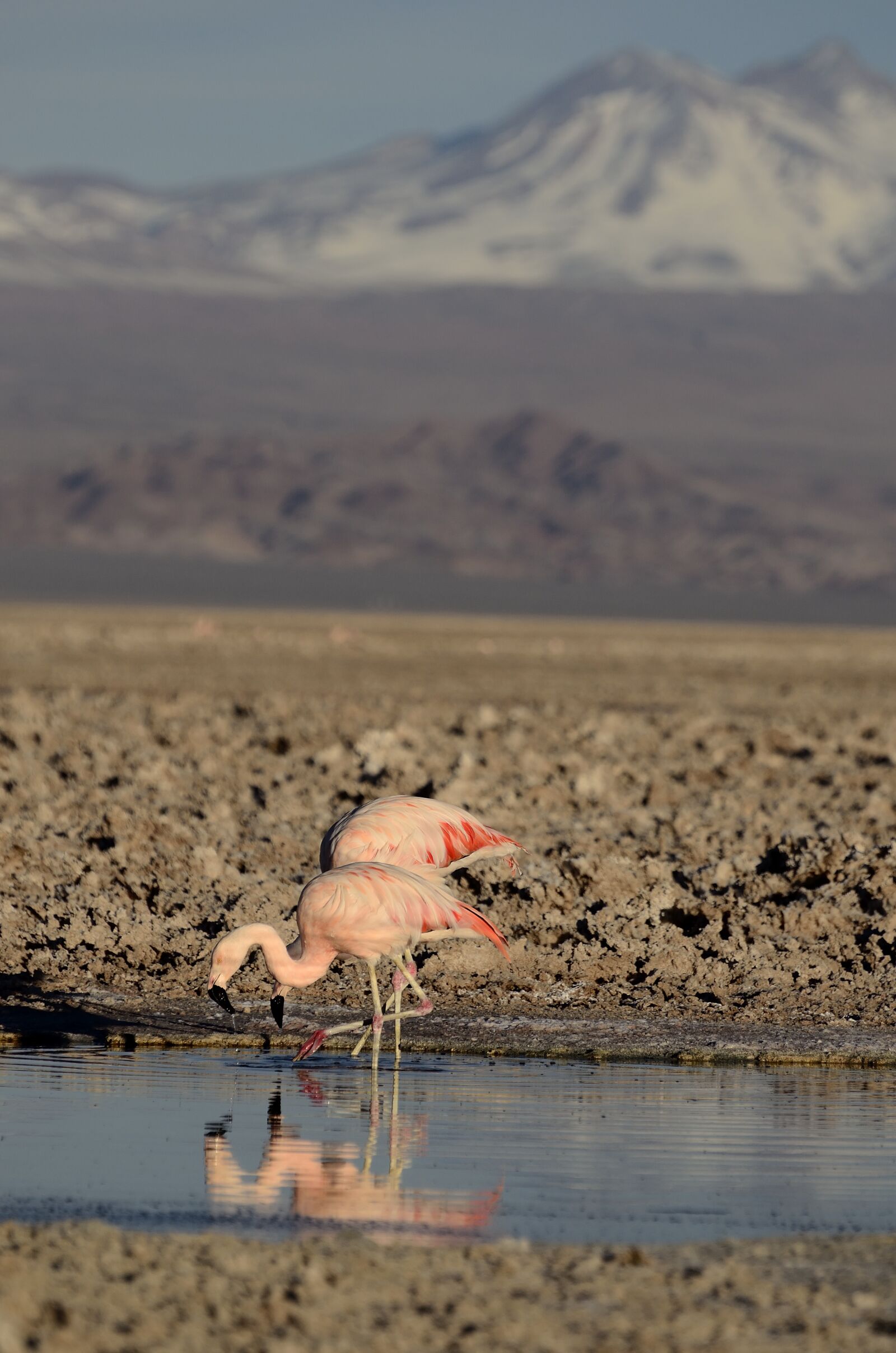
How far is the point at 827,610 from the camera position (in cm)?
10900

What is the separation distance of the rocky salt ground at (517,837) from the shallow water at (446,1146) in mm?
1420

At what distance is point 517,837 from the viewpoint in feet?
45.5

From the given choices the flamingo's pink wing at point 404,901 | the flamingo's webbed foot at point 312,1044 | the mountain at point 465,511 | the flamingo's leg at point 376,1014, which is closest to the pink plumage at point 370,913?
the flamingo's pink wing at point 404,901

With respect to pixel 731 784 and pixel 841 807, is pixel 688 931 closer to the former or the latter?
pixel 841 807

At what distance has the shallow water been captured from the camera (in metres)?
6.63

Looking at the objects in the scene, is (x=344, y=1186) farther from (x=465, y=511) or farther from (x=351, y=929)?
(x=465, y=511)

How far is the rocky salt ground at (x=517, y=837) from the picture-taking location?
10.9m

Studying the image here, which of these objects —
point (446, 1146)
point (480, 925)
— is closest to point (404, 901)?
point (480, 925)

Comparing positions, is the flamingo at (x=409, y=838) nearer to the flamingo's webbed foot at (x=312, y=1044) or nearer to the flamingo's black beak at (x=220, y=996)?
the flamingo's webbed foot at (x=312, y=1044)

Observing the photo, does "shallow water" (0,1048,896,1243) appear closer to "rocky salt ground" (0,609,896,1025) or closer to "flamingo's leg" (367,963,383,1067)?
"flamingo's leg" (367,963,383,1067)

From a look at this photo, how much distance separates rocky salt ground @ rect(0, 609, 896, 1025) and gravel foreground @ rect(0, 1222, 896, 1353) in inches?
170

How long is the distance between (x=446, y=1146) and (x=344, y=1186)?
25.6 inches

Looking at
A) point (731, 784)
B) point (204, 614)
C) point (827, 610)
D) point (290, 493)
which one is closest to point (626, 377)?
point (290, 493)

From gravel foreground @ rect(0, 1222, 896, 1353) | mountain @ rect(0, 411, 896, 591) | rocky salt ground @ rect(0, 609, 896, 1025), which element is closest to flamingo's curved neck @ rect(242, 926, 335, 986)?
rocky salt ground @ rect(0, 609, 896, 1025)
